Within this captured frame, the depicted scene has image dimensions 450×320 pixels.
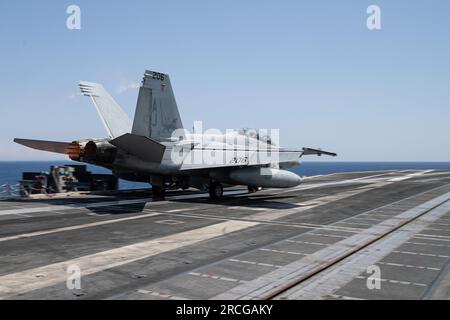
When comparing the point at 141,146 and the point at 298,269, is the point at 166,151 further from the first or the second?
the point at 298,269

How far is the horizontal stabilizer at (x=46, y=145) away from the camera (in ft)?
68.0

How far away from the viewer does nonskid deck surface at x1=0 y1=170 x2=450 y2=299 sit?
23.5 ft

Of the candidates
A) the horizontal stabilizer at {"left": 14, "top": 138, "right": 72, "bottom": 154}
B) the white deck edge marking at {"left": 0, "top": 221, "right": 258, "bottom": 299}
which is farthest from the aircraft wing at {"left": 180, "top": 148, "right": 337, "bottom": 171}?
the white deck edge marking at {"left": 0, "top": 221, "right": 258, "bottom": 299}

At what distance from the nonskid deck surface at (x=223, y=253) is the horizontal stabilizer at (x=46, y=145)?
11.7 ft

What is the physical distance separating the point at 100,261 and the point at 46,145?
46.1ft

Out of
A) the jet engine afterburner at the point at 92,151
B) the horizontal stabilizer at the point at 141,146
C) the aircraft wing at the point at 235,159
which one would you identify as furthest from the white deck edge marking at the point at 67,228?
the aircraft wing at the point at 235,159

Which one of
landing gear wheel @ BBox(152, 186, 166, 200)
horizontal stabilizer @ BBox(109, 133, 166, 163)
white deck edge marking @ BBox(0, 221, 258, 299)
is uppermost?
horizontal stabilizer @ BBox(109, 133, 166, 163)

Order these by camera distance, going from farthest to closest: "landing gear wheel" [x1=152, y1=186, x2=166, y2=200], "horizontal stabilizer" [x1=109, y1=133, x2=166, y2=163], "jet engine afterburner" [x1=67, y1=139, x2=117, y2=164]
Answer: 1. "landing gear wheel" [x1=152, y1=186, x2=166, y2=200]
2. "jet engine afterburner" [x1=67, y1=139, x2=117, y2=164]
3. "horizontal stabilizer" [x1=109, y1=133, x2=166, y2=163]

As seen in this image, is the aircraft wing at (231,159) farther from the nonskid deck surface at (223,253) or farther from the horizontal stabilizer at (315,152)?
the nonskid deck surface at (223,253)

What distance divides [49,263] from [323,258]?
628 cm

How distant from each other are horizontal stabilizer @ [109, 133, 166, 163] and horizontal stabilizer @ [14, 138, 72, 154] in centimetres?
371

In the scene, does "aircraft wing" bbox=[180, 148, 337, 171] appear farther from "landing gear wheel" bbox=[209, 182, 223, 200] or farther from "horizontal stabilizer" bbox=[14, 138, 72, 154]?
"horizontal stabilizer" bbox=[14, 138, 72, 154]

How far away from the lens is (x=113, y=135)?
22.4 meters

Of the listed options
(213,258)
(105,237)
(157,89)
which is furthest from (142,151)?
(213,258)
